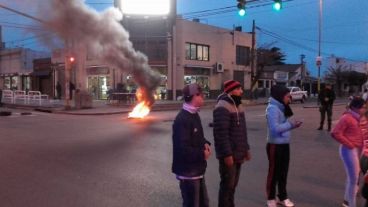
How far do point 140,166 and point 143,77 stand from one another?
2019 cm

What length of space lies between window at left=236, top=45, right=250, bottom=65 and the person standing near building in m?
50.5

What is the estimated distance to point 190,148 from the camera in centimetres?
504

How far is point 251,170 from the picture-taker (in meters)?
9.58

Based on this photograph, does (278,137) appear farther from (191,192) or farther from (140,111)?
(140,111)

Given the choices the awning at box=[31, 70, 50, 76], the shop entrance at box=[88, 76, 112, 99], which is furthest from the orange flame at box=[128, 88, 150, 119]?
the awning at box=[31, 70, 50, 76]

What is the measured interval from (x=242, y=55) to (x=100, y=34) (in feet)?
105

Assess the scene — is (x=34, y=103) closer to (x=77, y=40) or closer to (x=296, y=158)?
(x=77, y=40)

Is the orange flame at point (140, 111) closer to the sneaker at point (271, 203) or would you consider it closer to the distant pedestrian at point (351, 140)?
the sneaker at point (271, 203)

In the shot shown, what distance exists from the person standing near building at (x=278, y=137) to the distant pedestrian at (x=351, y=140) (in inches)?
25.9

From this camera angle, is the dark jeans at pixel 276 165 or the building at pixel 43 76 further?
the building at pixel 43 76

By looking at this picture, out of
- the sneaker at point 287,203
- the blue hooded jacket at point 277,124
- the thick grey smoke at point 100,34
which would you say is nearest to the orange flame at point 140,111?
the thick grey smoke at point 100,34

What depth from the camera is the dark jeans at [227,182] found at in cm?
584

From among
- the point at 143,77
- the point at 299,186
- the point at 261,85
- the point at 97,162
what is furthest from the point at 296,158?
the point at 261,85

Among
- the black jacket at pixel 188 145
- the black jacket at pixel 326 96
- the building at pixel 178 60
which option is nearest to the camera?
the black jacket at pixel 188 145
